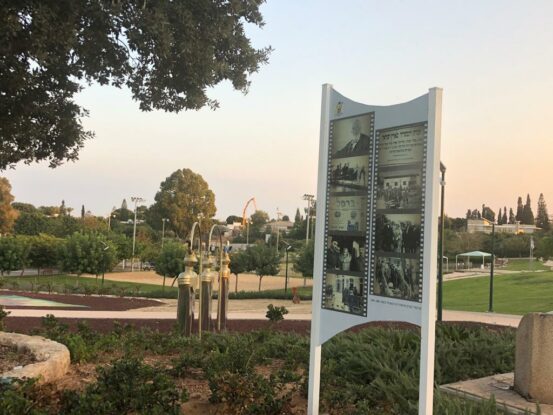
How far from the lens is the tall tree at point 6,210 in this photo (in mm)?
63969

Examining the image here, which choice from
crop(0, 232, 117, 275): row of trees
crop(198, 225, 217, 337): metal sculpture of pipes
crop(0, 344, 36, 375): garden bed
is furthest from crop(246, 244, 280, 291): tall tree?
crop(0, 344, 36, 375): garden bed

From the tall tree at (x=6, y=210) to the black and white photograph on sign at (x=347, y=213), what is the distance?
6808cm

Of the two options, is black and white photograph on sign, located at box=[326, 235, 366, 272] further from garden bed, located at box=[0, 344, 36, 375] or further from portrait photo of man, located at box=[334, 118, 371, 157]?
garden bed, located at box=[0, 344, 36, 375]

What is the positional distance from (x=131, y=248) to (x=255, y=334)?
138 feet

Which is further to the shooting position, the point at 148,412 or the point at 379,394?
the point at 379,394

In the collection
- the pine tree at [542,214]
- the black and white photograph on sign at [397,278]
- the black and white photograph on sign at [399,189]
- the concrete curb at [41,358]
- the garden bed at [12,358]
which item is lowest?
the garden bed at [12,358]

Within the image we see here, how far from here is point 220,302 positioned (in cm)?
975

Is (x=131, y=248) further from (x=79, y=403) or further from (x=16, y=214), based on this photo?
(x=79, y=403)

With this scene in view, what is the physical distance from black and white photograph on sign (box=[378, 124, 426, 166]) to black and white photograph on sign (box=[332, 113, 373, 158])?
130 mm

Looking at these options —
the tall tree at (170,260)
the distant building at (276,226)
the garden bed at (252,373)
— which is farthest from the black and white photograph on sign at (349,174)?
the distant building at (276,226)

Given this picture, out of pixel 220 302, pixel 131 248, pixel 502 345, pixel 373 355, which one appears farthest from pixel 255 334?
pixel 131 248

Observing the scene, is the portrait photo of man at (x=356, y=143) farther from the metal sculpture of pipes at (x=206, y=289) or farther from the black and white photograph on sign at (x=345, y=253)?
the metal sculpture of pipes at (x=206, y=289)

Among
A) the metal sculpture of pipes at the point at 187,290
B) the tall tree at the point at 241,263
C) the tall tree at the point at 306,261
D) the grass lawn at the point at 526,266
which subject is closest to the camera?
the metal sculpture of pipes at the point at 187,290

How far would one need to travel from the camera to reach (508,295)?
95.9 feet
